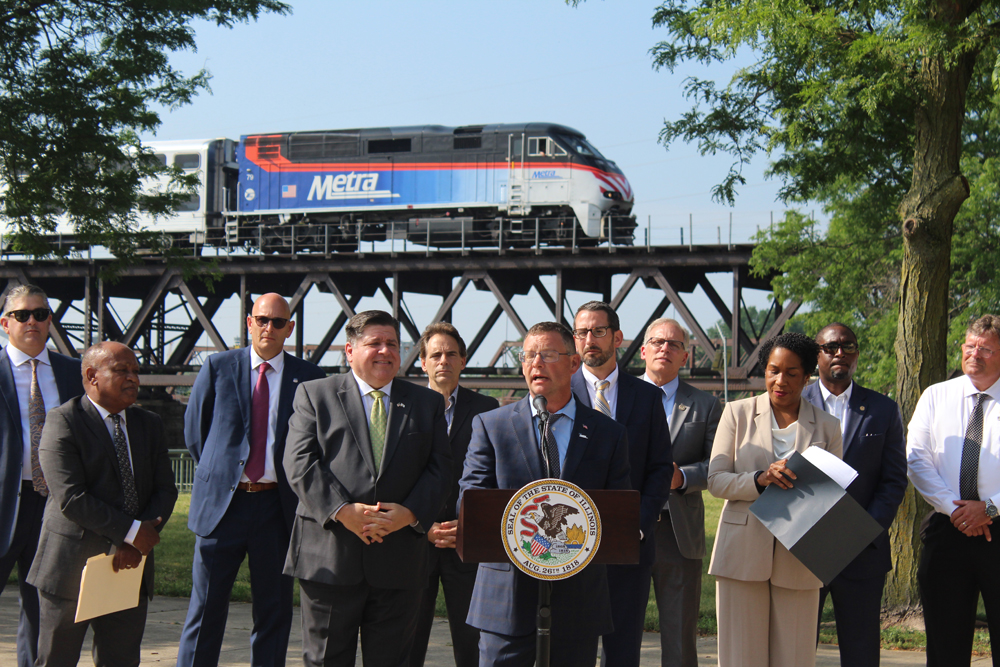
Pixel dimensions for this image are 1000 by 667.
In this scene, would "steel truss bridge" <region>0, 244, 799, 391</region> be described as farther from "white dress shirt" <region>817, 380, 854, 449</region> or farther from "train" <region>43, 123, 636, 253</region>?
"white dress shirt" <region>817, 380, 854, 449</region>

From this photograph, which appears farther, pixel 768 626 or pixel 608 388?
pixel 608 388

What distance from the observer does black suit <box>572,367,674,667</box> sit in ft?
17.5

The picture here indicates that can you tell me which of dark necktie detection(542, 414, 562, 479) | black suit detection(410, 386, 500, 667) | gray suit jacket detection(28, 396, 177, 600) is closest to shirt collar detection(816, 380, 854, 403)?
black suit detection(410, 386, 500, 667)

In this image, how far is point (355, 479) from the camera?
5.00 m

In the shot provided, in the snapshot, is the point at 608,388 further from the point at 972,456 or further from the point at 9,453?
the point at 9,453

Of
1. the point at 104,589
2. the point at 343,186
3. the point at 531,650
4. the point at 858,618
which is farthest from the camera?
the point at 343,186

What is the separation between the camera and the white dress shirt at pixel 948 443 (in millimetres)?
5844

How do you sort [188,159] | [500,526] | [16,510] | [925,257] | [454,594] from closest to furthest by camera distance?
1. [500,526]
2. [16,510]
3. [454,594]
4. [925,257]
5. [188,159]

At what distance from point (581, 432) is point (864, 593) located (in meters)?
2.20

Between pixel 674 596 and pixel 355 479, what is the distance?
2.52 meters

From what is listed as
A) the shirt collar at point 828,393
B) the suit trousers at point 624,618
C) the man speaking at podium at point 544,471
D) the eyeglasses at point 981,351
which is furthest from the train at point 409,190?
the man speaking at podium at point 544,471

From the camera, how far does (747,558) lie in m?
5.36

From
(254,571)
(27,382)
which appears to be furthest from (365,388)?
(27,382)

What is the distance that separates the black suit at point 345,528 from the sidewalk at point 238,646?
2.17m
